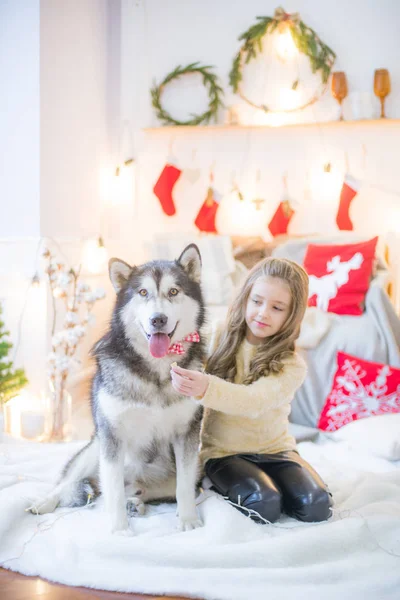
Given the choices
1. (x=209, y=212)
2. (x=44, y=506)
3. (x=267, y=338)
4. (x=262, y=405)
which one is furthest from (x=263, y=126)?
(x=44, y=506)

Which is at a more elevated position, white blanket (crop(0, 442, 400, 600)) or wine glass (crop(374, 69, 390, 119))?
wine glass (crop(374, 69, 390, 119))

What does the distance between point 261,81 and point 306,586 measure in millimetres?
3744

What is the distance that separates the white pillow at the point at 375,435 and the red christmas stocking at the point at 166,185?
2.42m

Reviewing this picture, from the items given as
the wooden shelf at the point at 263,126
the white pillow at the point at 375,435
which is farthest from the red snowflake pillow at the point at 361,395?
the wooden shelf at the point at 263,126

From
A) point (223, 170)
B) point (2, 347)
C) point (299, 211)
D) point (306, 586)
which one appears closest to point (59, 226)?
point (2, 347)

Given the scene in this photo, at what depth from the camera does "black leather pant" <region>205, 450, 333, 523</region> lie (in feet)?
5.64

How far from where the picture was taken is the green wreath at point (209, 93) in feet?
14.4

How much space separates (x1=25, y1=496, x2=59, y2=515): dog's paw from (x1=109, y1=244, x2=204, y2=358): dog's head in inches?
22.8

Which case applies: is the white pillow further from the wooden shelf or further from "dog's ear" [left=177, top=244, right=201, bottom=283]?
the wooden shelf

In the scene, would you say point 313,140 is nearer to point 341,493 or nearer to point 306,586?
point 341,493

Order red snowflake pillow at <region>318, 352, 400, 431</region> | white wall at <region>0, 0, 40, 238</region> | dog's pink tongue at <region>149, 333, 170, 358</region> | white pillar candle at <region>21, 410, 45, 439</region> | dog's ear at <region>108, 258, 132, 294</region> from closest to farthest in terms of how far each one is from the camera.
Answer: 1. dog's pink tongue at <region>149, 333, 170, 358</region>
2. dog's ear at <region>108, 258, 132, 294</region>
3. red snowflake pillow at <region>318, 352, 400, 431</region>
4. white pillar candle at <region>21, 410, 45, 439</region>
5. white wall at <region>0, 0, 40, 238</region>

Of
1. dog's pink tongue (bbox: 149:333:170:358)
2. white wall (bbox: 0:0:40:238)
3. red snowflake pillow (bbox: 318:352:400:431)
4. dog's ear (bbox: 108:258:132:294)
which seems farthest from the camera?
white wall (bbox: 0:0:40:238)

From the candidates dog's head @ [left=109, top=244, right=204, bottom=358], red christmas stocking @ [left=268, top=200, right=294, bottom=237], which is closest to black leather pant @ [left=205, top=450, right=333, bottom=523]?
dog's head @ [left=109, top=244, right=204, bottom=358]

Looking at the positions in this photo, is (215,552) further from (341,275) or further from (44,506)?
(341,275)
